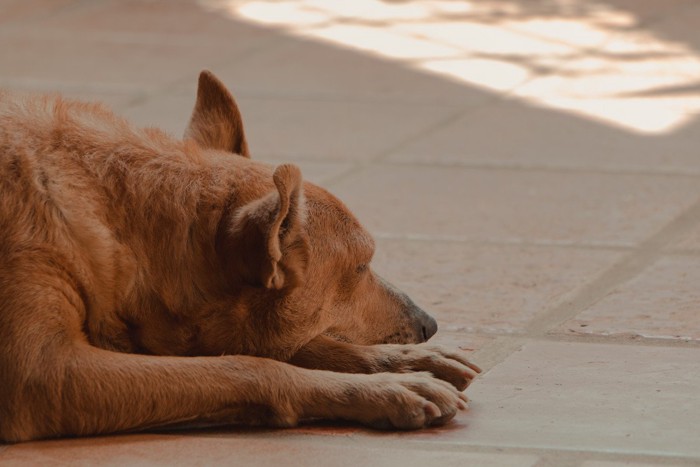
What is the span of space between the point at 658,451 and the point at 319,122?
11.9 feet

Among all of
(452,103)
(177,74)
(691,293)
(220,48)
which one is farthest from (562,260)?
(220,48)

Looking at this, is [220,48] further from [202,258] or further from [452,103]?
[202,258]

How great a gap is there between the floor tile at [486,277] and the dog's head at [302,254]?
0.35m

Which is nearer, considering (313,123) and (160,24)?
(313,123)

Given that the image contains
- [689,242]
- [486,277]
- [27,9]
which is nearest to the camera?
[486,277]

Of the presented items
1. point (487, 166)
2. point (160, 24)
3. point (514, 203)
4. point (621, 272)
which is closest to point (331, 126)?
point (487, 166)

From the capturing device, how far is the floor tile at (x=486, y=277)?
4.13m

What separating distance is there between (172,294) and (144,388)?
244 mm

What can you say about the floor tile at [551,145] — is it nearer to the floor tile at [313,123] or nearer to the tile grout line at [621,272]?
the floor tile at [313,123]

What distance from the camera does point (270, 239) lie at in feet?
10.6

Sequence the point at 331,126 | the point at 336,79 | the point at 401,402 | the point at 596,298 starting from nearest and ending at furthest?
the point at 401,402
the point at 596,298
the point at 331,126
the point at 336,79

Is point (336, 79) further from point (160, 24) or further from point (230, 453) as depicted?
point (230, 453)

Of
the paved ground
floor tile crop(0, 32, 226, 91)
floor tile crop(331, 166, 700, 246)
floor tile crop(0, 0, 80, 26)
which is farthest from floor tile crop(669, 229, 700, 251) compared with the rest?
floor tile crop(0, 0, 80, 26)

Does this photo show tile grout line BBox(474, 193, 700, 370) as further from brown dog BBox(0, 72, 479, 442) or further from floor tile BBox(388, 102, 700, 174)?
floor tile BBox(388, 102, 700, 174)
